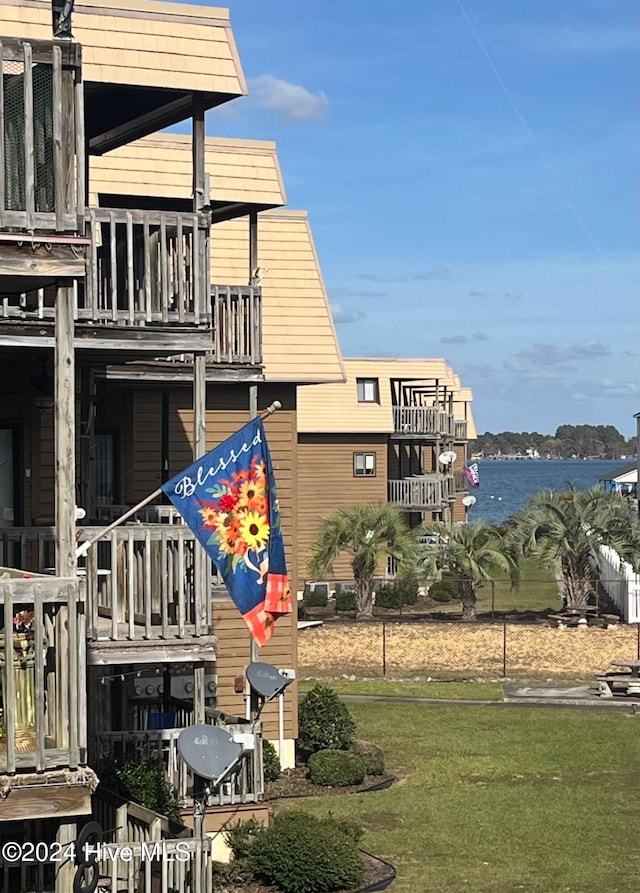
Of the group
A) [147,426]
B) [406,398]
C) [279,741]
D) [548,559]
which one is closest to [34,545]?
[147,426]

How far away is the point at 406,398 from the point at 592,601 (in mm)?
23084

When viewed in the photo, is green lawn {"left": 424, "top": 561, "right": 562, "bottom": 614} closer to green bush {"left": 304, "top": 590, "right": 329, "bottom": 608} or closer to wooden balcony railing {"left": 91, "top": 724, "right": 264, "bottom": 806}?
green bush {"left": 304, "top": 590, "right": 329, "bottom": 608}

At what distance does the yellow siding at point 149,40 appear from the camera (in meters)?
16.2

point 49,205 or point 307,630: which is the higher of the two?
point 49,205

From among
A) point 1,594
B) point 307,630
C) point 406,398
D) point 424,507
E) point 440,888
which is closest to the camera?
point 1,594

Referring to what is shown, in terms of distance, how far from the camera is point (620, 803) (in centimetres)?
2092

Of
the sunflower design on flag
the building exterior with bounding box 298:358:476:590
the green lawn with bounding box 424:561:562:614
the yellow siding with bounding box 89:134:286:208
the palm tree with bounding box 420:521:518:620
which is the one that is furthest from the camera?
the building exterior with bounding box 298:358:476:590

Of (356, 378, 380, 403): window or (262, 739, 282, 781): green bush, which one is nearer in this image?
(262, 739, 282, 781): green bush

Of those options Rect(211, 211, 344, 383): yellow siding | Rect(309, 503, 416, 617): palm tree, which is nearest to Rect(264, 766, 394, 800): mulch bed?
Rect(211, 211, 344, 383): yellow siding

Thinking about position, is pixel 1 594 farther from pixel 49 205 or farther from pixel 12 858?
pixel 12 858

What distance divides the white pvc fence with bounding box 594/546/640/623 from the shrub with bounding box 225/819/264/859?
21.9m

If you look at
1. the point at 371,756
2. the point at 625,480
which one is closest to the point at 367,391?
the point at 371,756

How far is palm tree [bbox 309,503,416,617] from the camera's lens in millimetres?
44750

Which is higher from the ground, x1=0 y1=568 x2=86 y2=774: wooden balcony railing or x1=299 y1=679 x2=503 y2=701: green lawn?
x1=0 y1=568 x2=86 y2=774: wooden balcony railing
